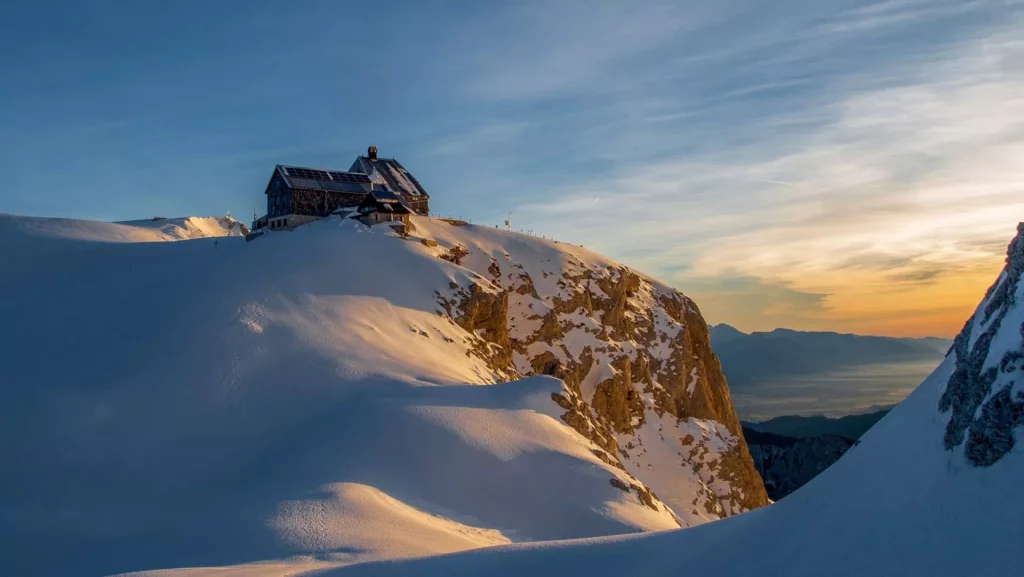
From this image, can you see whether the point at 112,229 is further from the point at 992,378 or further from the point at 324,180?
the point at 992,378

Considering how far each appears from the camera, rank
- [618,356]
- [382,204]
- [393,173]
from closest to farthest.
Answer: [382,204] < [618,356] < [393,173]

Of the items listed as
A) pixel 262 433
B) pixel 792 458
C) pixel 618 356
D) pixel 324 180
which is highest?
pixel 324 180

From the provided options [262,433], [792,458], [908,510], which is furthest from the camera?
[792,458]

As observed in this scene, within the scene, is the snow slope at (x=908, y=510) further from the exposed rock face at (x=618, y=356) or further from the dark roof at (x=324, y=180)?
the dark roof at (x=324, y=180)

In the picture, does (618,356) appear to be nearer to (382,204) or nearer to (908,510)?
(382,204)

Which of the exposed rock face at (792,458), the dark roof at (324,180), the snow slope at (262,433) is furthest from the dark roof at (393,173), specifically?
the exposed rock face at (792,458)

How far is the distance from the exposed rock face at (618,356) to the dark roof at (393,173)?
8685mm

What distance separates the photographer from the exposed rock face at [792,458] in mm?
110000

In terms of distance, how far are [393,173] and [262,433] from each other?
5486 centimetres

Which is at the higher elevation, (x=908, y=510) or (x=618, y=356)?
(x=618, y=356)

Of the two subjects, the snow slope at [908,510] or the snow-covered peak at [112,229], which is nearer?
the snow slope at [908,510]

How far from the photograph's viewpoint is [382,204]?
6962cm

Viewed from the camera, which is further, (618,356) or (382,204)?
(618,356)

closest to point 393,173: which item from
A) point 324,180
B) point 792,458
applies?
point 324,180
